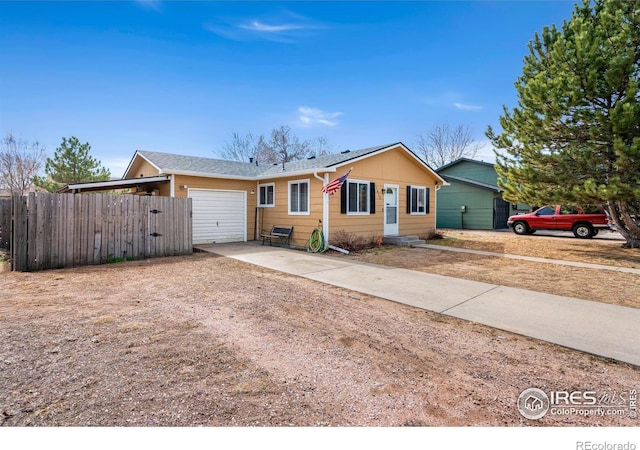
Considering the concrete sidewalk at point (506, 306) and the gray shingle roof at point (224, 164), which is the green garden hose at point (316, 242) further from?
the concrete sidewalk at point (506, 306)

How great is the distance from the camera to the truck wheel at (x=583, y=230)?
14.5m

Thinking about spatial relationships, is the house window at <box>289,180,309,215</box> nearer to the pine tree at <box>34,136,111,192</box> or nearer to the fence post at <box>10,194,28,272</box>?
the fence post at <box>10,194,28,272</box>

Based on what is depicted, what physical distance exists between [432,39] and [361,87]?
15.4 feet

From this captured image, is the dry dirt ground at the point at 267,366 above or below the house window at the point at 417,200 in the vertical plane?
below

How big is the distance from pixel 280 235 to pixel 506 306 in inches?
321

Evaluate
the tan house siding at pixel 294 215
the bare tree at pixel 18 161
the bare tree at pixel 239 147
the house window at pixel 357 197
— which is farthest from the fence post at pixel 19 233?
the bare tree at pixel 239 147

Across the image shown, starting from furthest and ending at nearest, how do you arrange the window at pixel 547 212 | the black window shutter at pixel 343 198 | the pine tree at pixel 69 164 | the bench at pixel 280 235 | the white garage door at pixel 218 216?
the pine tree at pixel 69 164 → the window at pixel 547 212 → the white garage door at pixel 218 216 → the bench at pixel 280 235 → the black window shutter at pixel 343 198

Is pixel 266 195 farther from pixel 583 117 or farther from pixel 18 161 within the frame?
pixel 18 161

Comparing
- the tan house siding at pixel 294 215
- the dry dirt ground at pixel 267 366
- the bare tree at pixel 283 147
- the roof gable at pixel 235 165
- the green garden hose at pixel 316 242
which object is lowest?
the dry dirt ground at pixel 267 366

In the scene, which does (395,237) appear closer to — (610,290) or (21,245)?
(610,290)

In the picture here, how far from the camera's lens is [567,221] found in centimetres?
1499

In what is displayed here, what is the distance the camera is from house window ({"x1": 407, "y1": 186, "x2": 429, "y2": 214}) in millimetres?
13625

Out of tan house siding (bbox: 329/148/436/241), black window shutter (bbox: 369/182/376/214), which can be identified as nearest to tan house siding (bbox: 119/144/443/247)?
tan house siding (bbox: 329/148/436/241)

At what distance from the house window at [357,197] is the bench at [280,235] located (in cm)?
235
